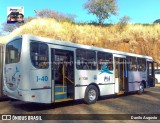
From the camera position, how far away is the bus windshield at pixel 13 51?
386 inches

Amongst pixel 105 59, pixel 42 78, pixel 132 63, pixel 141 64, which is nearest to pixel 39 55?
pixel 42 78

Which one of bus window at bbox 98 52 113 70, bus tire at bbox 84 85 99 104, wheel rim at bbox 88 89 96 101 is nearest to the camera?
bus tire at bbox 84 85 99 104

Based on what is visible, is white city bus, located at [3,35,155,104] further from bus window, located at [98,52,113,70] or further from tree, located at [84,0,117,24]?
tree, located at [84,0,117,24]

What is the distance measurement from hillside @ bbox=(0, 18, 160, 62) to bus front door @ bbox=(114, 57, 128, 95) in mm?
17206

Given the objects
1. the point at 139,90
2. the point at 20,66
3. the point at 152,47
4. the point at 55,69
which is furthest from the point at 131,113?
the point at 152,47

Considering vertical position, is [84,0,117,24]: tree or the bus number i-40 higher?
[84,0,117,24]: tree

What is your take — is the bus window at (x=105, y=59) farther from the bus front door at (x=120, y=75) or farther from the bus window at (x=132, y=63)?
the bus window at (x=132, y=63)

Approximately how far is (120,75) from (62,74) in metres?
4.88

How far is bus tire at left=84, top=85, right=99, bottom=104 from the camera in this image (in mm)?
11916

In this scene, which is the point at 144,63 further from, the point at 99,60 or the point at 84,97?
the point at 84,97

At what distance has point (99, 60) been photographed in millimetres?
12898

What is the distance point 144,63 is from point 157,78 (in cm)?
1298

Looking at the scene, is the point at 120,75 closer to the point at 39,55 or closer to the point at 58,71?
the point at 58,71

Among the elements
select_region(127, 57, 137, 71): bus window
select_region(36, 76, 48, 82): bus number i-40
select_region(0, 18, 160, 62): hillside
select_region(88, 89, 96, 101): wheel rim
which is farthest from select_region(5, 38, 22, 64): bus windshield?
select_region(0, 18, 160, 62): hillside
